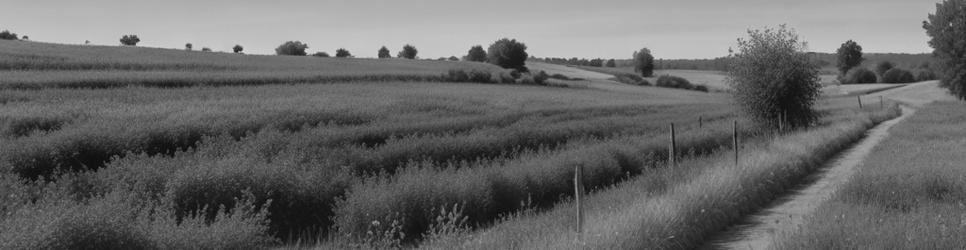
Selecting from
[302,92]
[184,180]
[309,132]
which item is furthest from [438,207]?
[302,92]

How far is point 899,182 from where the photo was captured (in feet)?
38.7

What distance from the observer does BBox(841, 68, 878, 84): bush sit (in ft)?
377

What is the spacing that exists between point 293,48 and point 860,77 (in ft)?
269

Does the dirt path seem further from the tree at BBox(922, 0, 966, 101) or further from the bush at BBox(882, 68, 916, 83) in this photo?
the bush at BBox(882, 68, 916, 83)

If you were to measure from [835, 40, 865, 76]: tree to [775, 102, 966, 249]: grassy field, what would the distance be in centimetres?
12856

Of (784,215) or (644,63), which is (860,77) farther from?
(784,215)

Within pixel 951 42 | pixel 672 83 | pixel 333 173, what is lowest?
pixel 333 173

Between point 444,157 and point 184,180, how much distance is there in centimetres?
856

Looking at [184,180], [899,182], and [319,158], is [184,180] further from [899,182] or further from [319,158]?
[899,182]

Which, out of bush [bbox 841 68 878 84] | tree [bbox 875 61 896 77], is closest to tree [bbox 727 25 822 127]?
bush [bbox 841 68 878 84]

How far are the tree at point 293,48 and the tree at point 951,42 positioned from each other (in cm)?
7188

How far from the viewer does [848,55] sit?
5310 inches

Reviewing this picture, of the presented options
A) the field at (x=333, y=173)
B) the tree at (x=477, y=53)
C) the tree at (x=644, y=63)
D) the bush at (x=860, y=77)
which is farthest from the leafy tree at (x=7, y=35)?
the bush at (x=860, y=77)

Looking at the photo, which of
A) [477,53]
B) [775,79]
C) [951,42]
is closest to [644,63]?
[477,53]
